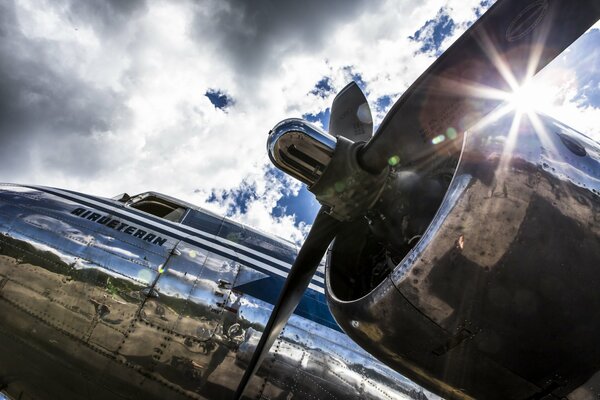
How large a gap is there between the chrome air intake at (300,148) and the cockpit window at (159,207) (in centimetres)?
470

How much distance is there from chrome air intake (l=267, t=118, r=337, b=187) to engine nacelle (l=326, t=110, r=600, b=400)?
114 centimetres

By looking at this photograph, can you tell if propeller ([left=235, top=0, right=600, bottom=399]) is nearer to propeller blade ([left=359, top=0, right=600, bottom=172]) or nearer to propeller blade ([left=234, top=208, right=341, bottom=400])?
propeller blade ([left=359, top=0, right=600, bottom=172])

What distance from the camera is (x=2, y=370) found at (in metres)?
4.53

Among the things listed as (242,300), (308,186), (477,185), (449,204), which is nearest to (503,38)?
(477,185)

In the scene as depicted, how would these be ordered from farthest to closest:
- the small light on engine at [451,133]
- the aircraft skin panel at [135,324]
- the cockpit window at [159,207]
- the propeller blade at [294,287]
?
the cockpit window at [159,207] < the aircraft skin panel at [135,324] < the propeller blade at [294,287] < the small light on engine at [451,133]

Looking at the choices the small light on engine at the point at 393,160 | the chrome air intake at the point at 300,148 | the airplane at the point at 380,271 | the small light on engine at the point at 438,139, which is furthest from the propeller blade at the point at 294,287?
the small light on engine at the point at 438,139

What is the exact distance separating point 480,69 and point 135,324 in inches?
187

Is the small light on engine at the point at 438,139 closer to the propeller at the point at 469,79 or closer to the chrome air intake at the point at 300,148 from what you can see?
the propeller at the point at 469,79

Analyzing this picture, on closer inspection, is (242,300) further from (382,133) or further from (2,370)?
(382,133)

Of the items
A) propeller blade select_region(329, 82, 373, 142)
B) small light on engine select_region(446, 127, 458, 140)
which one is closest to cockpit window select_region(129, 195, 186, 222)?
propeller blade select_region(329, 82, 373, 142)

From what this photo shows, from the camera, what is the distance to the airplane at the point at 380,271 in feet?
8.03

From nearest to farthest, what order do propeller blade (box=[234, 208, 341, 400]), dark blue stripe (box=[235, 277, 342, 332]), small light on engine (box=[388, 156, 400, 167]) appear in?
1. small light on engine (box=[388, 156, 400, 167])
2. propeller blade (box=[234, 208, 341, 400])
3. dark blue stripe (box=[235, 277, 342, 332])

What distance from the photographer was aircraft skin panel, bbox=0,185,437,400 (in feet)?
14.7

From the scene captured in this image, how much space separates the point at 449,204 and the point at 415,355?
4.01 ft
